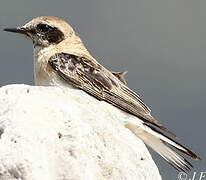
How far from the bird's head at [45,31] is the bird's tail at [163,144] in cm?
295

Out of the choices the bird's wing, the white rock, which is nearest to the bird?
the bird's wing

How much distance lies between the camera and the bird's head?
1381cm

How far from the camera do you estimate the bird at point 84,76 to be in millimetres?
11828

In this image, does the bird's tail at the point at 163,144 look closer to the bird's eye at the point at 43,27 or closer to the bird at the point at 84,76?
the bird at the point at 84,76

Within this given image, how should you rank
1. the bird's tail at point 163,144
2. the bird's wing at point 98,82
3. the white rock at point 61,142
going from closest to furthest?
the white rock at point 61,142, the bird's tail at point 163,144, the bird's wing at point 98,82

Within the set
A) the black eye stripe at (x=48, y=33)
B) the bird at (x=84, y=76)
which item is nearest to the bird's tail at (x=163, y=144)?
the bird at (x=84, y=76)

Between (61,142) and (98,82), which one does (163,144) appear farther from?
(61,142)

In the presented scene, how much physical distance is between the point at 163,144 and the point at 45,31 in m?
3.45

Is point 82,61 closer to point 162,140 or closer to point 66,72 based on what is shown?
point 66,72

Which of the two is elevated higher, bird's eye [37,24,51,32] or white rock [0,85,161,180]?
bird's eye [37,24,51,32]

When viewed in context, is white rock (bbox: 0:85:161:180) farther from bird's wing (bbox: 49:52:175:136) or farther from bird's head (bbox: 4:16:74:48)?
bird's head (bbox: 4:16:74:48)

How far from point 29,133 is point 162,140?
4535 mm

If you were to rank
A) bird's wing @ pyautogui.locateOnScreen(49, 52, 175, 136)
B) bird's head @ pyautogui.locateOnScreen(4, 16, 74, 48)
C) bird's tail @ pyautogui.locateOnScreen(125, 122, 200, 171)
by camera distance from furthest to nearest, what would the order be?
bird's head @ pyautogui.locateOnScreen(4, 16, 74, 48) < bird's wing @ pyautogui.locateOnScreen(49, 52, 175, 136) < bird's tail @ pyautogui.locateOnScreen(125, 122, 200, 171)

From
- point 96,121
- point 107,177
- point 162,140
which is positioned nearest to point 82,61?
point 162,140
